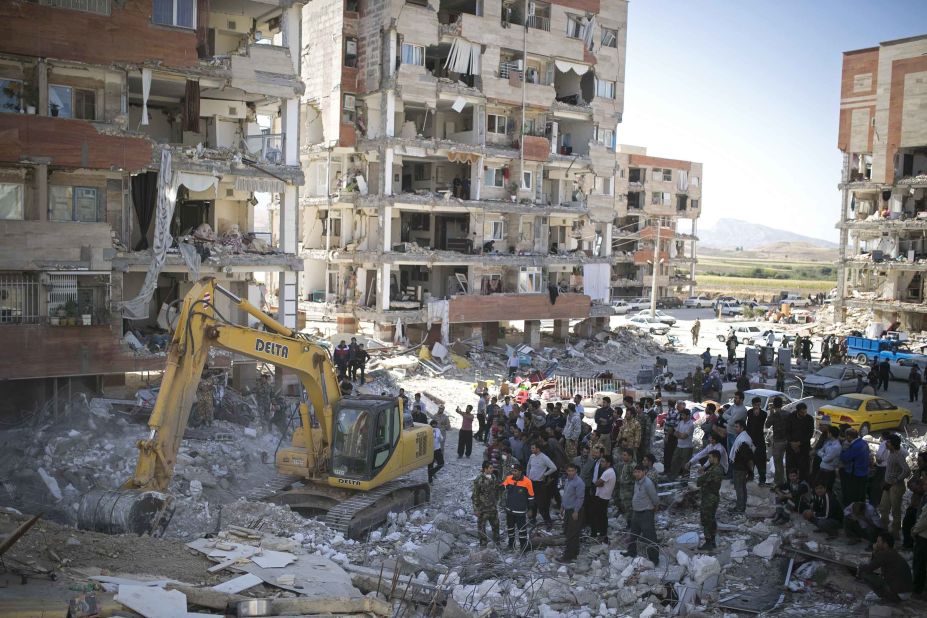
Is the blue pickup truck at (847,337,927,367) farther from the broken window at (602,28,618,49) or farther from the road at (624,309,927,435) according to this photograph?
the broken window at (602,28,618,49)

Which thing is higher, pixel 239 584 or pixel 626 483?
pixel 626 483

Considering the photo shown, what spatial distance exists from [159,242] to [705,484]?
684 inches

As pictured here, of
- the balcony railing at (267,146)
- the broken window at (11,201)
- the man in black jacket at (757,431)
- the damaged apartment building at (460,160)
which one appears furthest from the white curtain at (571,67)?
the man in black jacket at (757,431)

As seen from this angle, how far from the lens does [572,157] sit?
156ft

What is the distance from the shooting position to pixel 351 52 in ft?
135

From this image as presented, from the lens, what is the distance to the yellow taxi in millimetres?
25484

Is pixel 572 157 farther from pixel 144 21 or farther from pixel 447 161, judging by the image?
pixel 144 21

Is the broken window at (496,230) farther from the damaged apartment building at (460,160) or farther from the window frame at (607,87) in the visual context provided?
the window frame at (607,87)

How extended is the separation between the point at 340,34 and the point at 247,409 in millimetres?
22557

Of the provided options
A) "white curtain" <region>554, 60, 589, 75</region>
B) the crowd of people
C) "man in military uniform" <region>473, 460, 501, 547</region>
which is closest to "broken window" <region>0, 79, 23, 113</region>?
the crowd of people

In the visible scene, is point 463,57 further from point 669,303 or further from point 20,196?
point 669,303

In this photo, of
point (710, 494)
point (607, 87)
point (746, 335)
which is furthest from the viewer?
point (746, 335)

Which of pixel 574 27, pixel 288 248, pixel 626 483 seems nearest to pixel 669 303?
pixel 574 27

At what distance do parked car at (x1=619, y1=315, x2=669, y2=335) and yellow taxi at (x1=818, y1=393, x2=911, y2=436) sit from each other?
86.0 ft
